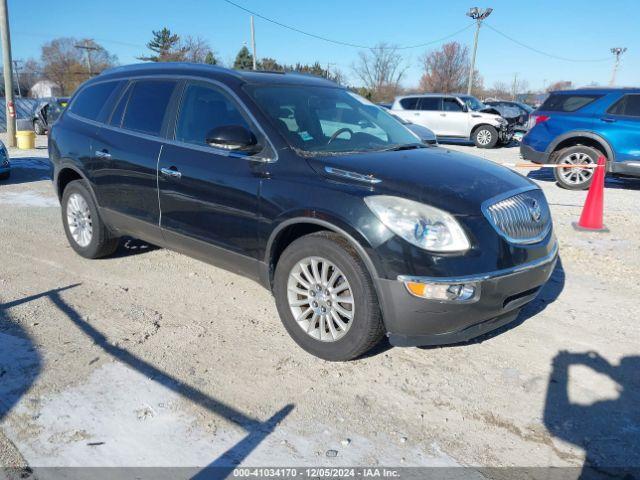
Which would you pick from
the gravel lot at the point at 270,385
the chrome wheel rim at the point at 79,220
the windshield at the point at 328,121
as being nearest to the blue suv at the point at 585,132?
the gravel lot at the point at 270,385

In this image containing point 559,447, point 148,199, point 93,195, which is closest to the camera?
point 559,447

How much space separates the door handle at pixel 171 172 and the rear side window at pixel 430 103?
15.6m

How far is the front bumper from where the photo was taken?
2969mm

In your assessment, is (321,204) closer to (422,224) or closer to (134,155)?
(422,224)

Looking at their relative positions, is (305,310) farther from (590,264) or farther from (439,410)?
(590,264)

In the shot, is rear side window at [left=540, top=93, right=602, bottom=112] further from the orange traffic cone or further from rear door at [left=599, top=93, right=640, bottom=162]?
the orange traffic cone

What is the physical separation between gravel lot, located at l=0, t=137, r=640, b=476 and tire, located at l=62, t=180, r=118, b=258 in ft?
1.67

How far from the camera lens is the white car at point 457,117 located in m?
17.5

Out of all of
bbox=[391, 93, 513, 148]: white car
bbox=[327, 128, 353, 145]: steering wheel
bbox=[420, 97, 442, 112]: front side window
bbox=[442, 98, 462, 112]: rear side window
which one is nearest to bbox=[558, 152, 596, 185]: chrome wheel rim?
bbox=[327, 128, 353, 145]: steering wheel

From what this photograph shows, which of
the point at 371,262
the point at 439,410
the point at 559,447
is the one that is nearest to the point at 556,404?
the point at 559,447

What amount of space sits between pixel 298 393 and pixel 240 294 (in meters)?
1.66

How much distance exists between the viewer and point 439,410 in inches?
116

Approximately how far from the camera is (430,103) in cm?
1838

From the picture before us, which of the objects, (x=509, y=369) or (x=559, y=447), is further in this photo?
(x=509, y=369)
